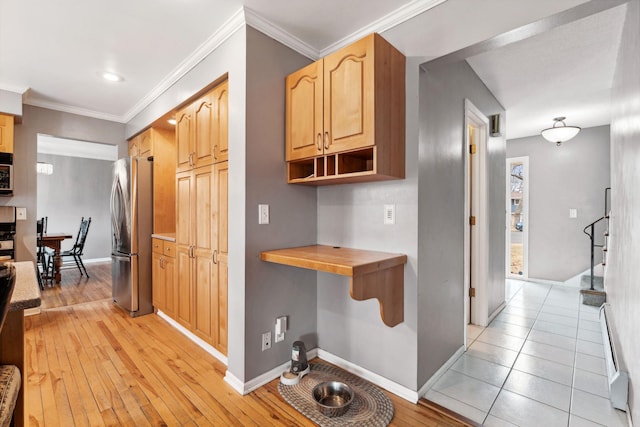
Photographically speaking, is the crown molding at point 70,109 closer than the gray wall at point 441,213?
No

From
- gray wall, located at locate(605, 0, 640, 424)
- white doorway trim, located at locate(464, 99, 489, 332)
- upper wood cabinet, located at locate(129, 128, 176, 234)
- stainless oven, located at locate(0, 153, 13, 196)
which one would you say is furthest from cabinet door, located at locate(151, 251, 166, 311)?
gray wall, located at locate(605, 0, 640, 424)

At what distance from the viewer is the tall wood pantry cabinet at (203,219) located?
2.34 m

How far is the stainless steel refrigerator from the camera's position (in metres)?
3.34

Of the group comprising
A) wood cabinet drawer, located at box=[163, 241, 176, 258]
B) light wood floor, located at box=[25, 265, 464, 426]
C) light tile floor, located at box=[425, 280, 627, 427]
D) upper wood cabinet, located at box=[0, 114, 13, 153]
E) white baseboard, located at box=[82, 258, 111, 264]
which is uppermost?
upper wood cabinet, located at box=[0, 114, 13, 153]

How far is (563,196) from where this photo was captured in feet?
15.8

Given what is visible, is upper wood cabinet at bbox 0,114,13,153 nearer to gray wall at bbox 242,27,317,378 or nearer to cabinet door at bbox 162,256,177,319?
cabinet door at bbox 162,256,177,319

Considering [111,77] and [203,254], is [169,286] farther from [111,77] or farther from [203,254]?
[111,77]

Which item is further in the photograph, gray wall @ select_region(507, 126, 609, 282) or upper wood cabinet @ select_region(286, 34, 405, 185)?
A: gray wall @ select_region(507, 126, 609, 282)

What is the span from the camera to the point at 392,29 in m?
2.02

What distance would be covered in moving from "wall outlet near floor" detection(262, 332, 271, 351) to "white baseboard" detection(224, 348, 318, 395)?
0.56 ft

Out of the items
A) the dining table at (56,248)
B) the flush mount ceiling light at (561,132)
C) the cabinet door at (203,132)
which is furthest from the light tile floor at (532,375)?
the dining table at (56,248)

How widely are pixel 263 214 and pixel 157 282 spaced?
78.3 inches

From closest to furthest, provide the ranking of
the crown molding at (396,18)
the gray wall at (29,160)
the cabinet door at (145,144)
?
the crown molding at (396,18) < the gray wall at (29,160) < the cabinet door at (145,144)

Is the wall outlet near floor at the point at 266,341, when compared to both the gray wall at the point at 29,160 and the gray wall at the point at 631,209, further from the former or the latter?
the gray wall at the point at 29,160
